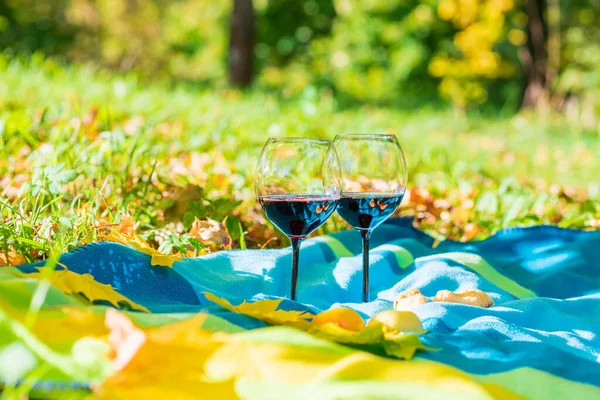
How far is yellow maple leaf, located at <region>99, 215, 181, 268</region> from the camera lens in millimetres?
1659

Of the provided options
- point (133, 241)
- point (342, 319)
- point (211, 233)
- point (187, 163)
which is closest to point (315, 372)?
point (342, 319)

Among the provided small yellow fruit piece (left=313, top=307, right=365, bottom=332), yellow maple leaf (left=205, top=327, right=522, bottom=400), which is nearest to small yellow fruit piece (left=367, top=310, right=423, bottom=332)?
small yellow fruit piece (left=313, top=307, right=365, bottom=332)

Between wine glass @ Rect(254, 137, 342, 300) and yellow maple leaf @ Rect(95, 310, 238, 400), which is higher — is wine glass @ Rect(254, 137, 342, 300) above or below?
above

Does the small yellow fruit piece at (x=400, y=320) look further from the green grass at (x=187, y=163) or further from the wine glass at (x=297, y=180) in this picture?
the green grass at (x=187, y=163)

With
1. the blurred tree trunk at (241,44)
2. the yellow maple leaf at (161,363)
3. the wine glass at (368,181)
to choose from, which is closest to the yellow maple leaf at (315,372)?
the yellow maple leaf at (161,363)

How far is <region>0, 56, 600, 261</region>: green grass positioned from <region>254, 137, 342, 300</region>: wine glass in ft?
1.76

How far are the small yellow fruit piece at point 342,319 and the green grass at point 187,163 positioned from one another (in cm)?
74

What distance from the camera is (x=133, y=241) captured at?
1854 mm

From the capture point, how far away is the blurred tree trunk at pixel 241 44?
31.0 ft

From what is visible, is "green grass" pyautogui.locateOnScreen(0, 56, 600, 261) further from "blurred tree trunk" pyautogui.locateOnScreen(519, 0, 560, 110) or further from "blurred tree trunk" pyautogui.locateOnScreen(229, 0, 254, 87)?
"blurred tree trunk" pyautogui.locateOnScreen(519, 0, 560, 110)

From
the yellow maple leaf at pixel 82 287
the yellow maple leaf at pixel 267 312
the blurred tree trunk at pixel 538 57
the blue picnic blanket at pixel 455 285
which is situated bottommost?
the blue picnic blanket at pixel 455 285

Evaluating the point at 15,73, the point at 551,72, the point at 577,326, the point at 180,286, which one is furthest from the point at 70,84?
the point at 551,72

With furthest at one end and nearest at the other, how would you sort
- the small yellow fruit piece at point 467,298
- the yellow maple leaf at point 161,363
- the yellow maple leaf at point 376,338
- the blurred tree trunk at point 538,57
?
1. the blurred tree trunk at point 538,57
2. the small yellow fruit piece at point 467,298
3. the yellow maple leaf at point 376,338
4. the yellow maple leaf at point 161,363

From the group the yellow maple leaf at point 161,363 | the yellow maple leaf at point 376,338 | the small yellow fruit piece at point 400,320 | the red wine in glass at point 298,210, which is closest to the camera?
the yellow maple leaf at point 161,363
